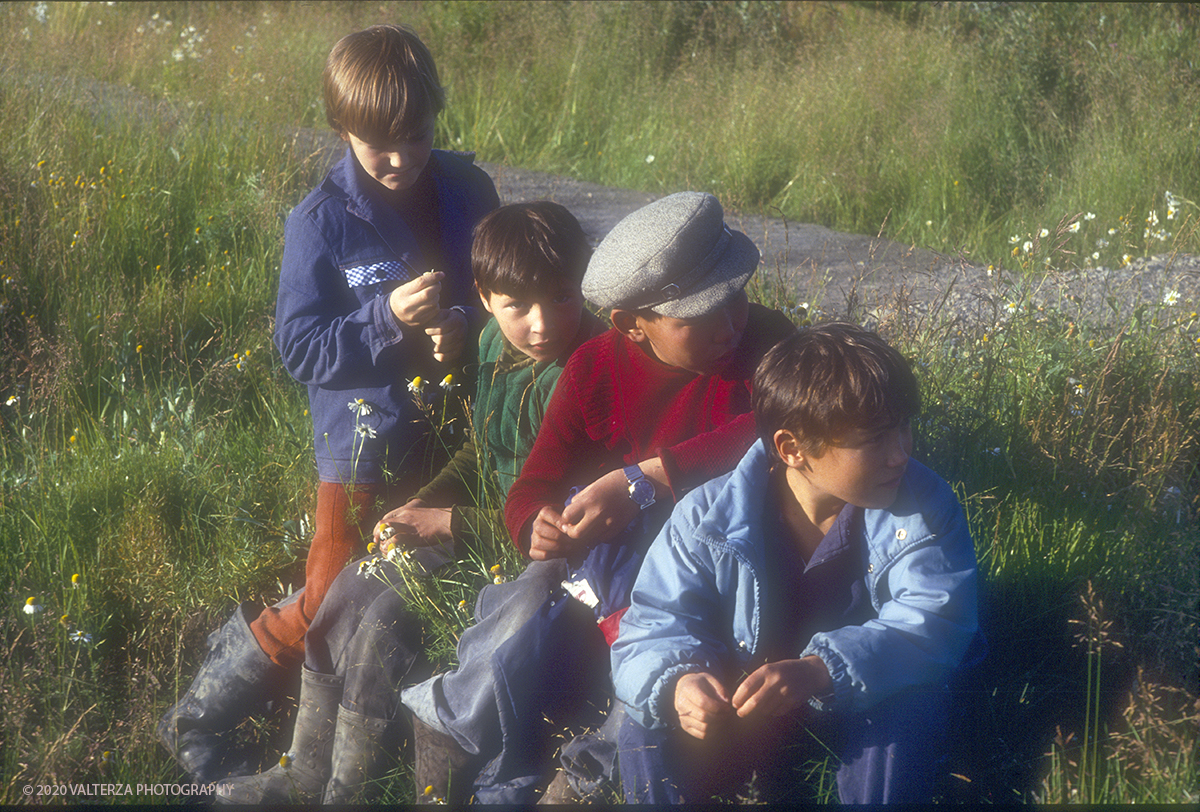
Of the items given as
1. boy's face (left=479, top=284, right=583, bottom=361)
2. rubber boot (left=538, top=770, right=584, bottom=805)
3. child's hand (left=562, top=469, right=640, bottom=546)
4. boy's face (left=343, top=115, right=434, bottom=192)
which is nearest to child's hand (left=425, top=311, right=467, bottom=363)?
boy's face (left=479, top=284, right=583, bottom=361)

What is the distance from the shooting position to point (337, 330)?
266 cm

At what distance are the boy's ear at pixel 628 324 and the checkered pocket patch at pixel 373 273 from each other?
3.05 feet

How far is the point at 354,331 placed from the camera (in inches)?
104

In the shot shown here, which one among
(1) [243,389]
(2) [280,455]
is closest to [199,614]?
(2) [280,455]

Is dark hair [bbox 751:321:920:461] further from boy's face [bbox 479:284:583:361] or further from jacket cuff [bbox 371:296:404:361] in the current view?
jacket cuff [bbox 371:296:404:361]

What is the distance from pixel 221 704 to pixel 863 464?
6.15 feet

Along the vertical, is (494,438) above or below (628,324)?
below

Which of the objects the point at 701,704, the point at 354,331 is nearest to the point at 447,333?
the point at 354,331

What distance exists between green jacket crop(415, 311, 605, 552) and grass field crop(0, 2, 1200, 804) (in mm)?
162

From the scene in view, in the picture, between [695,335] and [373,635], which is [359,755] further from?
[695,335]

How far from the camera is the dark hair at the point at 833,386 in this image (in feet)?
5.69

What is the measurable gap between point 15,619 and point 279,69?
5.59m

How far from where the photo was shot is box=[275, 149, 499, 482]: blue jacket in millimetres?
2676

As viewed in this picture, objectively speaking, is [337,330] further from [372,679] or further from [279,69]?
[279,69]
